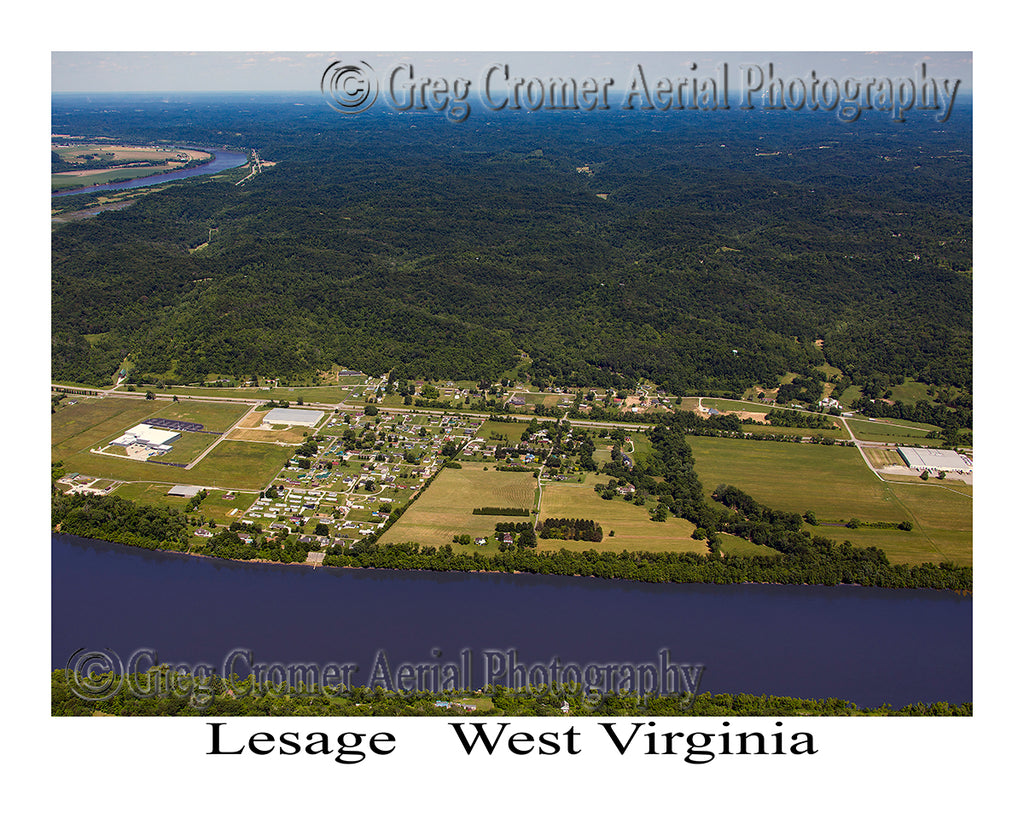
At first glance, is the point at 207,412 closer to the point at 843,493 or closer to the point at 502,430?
the point at 502,430

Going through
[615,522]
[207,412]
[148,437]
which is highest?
[207,412]

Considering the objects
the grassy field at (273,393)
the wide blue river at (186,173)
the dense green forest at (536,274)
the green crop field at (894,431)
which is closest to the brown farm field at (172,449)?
the grassy field at (273,393)

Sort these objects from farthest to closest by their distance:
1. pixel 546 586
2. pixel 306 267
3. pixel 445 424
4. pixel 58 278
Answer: pixel 306 267
pixel 58 278
pixel 445 424
pixel 546 586

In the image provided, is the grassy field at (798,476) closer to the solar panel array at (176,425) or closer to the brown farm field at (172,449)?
the brown farm field at (172,449)

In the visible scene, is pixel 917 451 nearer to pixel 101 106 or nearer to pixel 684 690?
pixel 684 690

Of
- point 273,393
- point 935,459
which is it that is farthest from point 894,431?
point 273,393

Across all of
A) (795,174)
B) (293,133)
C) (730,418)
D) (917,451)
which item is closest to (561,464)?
(730,418)

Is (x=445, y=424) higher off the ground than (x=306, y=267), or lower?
lower
